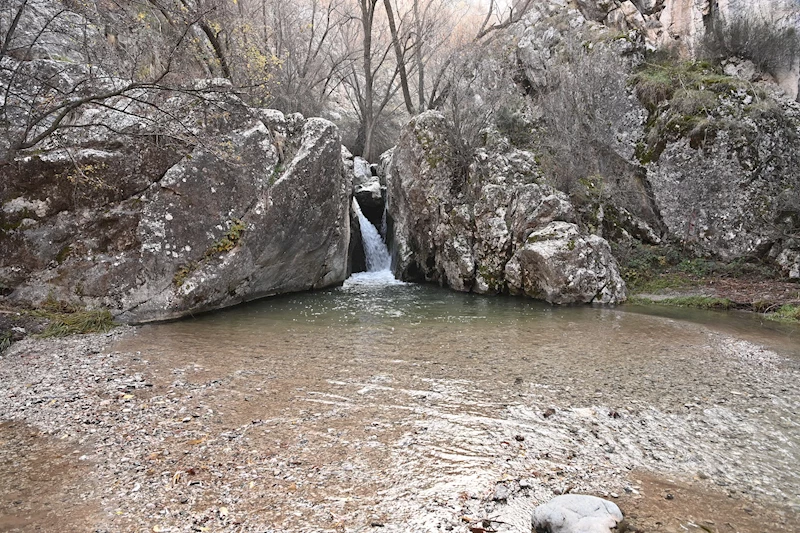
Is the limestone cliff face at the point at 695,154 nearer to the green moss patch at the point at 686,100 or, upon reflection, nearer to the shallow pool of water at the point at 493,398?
the green moss patch at the point at 686,100

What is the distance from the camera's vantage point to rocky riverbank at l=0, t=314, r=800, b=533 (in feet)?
9.74

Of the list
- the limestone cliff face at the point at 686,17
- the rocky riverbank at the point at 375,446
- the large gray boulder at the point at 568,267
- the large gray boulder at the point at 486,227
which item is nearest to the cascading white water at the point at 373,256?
the large gray boulder at the point at 486,227

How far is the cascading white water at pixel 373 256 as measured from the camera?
1588 cm

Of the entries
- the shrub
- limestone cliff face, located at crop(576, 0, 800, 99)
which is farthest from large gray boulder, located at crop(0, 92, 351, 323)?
limestone cliff face, located at crop(576, 0, 800, 99)

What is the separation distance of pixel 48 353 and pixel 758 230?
52.8ft

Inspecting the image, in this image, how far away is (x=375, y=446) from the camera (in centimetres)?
386

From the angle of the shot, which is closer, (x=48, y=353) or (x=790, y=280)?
(x=48, y=353)

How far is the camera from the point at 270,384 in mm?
5254

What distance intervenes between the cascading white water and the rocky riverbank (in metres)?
→ 9.86

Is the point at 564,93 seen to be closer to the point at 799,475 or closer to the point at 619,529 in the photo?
the point at 799,475

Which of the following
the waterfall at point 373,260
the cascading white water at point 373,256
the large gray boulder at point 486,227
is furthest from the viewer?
the cascading white water at point 373,256

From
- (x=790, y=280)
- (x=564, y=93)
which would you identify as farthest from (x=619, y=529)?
(x=564, y=93)

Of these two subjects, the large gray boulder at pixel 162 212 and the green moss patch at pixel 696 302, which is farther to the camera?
the green moss patch at pixel 696 302

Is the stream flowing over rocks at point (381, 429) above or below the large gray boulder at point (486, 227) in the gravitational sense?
below
